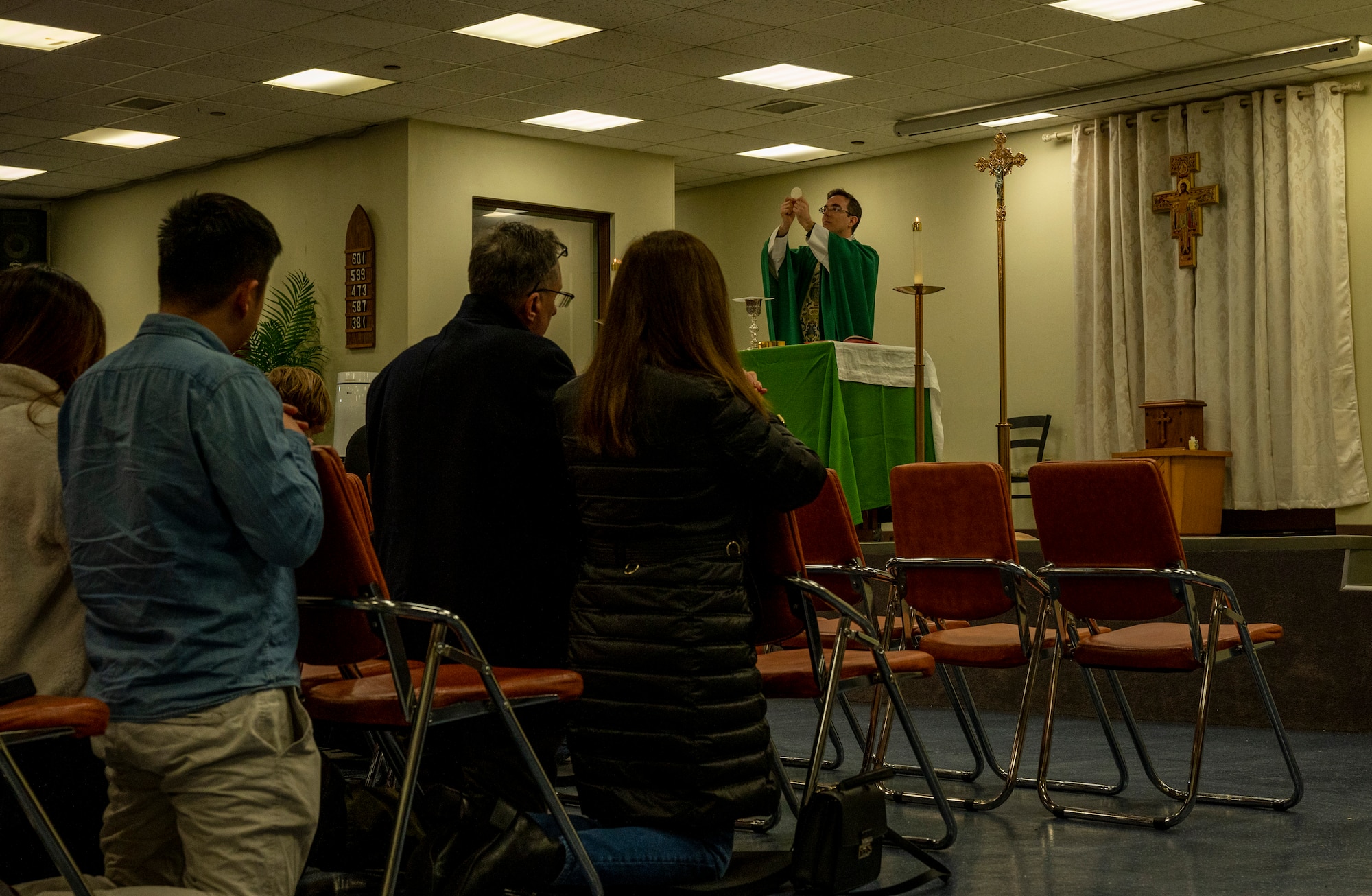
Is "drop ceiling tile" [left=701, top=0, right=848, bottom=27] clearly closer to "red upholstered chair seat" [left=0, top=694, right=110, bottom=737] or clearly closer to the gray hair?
the gray hair

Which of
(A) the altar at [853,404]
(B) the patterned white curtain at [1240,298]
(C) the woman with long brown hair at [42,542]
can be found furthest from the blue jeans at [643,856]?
(B) the patterned white curtain at [1240,298]

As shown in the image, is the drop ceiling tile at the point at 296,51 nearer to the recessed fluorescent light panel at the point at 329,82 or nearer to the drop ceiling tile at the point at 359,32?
the drop ceiling tile at the point at 359,32

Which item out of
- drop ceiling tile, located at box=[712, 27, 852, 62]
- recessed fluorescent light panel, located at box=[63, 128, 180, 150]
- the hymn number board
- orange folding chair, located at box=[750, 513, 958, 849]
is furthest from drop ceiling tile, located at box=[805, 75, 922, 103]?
orange folding chair, located at box=[750, 513, 958, 849]

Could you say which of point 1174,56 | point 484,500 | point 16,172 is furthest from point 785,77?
point 484,500

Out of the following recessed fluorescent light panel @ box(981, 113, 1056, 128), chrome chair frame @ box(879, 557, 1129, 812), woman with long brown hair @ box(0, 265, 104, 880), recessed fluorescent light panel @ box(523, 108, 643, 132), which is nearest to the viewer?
woman with long brown hair @ box(0, 265, 104, 880)

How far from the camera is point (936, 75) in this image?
903 centimetres

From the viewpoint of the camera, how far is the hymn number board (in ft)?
33.5

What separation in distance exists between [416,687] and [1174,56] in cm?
752

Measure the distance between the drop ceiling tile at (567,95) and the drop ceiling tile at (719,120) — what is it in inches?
28.3

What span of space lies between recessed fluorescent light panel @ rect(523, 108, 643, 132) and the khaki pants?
8.30 m

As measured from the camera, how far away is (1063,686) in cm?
545

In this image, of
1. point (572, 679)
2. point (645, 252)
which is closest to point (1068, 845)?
point (572, 679)

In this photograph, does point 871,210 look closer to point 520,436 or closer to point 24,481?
point 520,436

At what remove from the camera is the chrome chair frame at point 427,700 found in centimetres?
226
